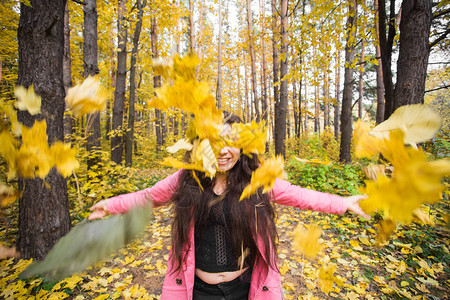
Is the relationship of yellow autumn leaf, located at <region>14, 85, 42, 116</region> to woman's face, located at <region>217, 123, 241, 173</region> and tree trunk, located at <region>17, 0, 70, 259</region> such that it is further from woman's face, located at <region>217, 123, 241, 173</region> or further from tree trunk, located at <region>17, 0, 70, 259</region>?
tree trunk, located at <region>17, 0, 70, 259</region>

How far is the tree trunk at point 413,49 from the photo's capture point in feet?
7.65

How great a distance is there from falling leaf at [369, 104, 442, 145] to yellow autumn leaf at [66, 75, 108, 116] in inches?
36.0

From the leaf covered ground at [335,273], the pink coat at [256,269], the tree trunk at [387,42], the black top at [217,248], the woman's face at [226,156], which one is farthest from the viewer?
the tree trunk at [387,42]

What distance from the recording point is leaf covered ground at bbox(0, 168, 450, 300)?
226 centimetres

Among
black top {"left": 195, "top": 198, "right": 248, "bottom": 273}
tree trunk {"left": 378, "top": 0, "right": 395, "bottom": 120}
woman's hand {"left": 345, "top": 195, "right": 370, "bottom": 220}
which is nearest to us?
woman's hand {"left": 345, "top": 195, "right": 370, "bottom": 220}

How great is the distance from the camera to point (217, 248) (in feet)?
4.45

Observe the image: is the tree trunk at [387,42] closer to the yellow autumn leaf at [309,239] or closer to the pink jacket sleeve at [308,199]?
the pink jacket sleeve at [308,199]

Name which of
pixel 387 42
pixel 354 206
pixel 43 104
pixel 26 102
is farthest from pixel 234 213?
pixel 387 42

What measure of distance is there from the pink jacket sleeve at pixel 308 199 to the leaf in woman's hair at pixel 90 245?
91 centimetres

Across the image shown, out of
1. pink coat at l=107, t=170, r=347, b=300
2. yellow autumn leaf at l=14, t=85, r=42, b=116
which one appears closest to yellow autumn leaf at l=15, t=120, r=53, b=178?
yellow autumn leaf at l=14, t=85, r=42, b=116

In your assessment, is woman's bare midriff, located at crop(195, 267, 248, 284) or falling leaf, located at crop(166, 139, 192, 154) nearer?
falling leaf, located at crop(166, 139, 192, 154)

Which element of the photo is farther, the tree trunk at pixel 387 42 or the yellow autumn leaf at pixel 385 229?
the tree trunk at pixel 387 42

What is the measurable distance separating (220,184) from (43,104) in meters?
2.04

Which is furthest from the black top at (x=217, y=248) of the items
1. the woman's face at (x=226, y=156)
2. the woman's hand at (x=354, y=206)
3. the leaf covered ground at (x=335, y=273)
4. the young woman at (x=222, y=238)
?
the leaf covered ground at (x=335, y=273)
